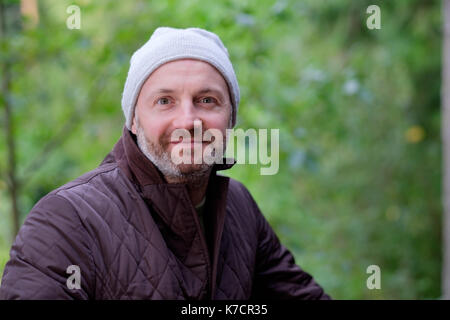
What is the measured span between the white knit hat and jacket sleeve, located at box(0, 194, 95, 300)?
0.47 metres

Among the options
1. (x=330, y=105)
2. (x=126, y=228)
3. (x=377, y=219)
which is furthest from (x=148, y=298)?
(x=377, y=219)

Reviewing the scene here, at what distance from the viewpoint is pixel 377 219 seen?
766 cm

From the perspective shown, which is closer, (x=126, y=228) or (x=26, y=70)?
(x=126, y=228)

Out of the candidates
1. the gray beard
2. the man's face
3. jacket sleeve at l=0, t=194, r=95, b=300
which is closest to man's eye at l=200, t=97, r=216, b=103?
the man's face

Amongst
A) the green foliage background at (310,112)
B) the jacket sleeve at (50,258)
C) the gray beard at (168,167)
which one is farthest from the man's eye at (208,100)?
the green foliage background at (310,112)

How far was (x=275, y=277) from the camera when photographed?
2166 mm

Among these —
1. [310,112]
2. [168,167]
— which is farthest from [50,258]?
[310,112]

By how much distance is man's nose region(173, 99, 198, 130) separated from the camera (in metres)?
1.71

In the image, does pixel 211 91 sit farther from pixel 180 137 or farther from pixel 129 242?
pixel 129 242

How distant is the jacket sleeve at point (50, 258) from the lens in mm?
1417
